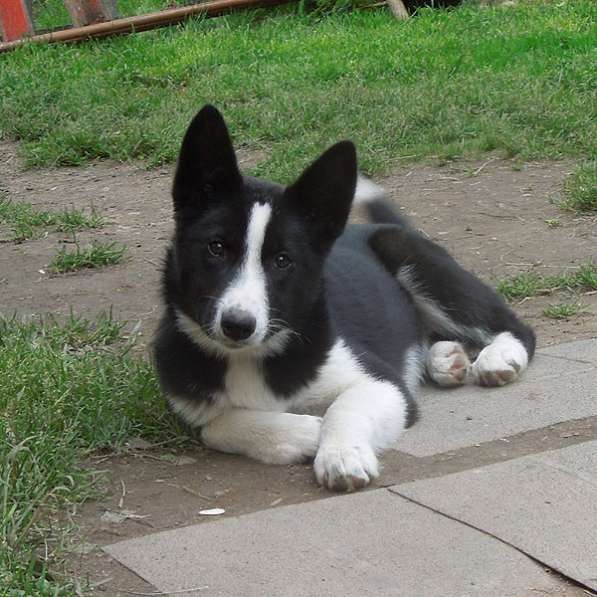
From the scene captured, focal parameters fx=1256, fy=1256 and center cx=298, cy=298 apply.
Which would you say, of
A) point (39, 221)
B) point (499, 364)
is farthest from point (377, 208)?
point (39, 221)

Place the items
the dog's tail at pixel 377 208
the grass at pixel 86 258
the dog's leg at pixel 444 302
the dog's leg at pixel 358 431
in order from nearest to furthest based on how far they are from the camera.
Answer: the dog's leg at pixel 358 431
the dog's leg at pixel 444 302
the dog's tail at pixel 377 208
the grass at pixel 86 258

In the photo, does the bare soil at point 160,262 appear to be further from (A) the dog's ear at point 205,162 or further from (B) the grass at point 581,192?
(A) the dog's ear at point 205,162

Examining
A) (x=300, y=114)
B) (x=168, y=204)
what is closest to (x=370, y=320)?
(x=168, y=204)

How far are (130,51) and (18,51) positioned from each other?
3.08 ft

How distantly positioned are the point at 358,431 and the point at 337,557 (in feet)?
2.51

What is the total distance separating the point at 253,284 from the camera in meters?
3.59

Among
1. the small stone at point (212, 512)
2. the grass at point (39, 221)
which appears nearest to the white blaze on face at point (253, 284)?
the small stone at point (212, 512)

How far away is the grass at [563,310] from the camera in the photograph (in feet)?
17.0

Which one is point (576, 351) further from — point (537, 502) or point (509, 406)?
point (537, 502)

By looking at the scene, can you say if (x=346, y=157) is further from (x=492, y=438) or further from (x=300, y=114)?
(x=300, y=114)

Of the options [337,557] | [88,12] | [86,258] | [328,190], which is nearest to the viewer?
[337,557]

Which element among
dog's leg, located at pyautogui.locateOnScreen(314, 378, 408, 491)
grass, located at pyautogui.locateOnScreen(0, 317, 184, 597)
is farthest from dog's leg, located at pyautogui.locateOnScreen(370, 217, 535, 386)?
grass, located at pyautogui.locateOnScreen(0, 317, 184, 597)

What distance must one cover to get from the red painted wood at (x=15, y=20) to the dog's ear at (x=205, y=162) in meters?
7.64

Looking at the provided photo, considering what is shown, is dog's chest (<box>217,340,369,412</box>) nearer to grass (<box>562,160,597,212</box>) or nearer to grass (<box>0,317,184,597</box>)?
grass (<box>0,317,184,597</box>)
